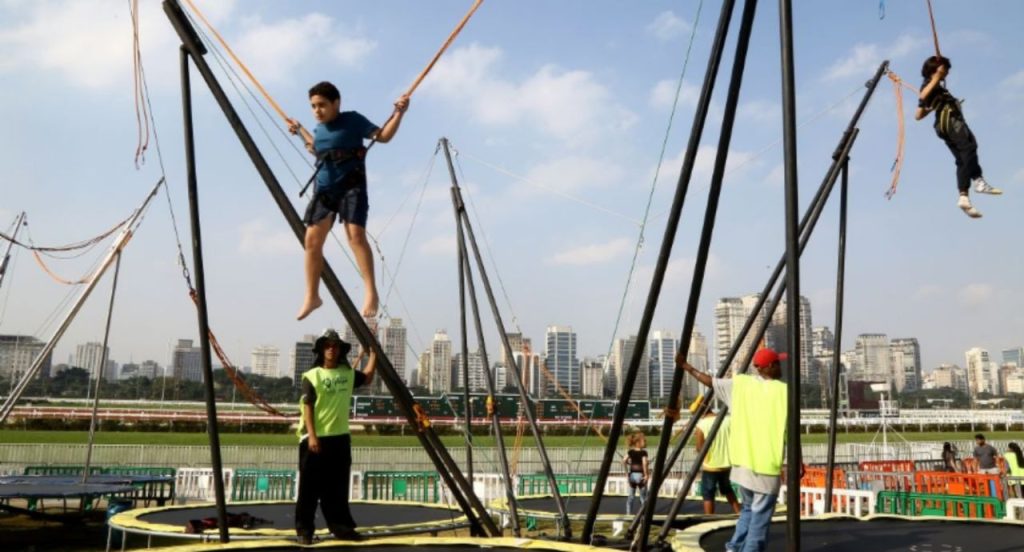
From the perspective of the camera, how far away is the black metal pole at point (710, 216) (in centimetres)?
374

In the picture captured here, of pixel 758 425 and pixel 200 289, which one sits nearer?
pixel 758 425

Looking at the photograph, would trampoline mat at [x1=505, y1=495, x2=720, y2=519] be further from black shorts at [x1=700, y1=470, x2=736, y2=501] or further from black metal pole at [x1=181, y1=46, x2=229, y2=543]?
black metal pole at [x1=181, y1=46, x2=229, y2=543]

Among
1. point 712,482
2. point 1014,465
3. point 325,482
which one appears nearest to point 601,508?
point 712,482

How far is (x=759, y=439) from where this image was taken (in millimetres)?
3682

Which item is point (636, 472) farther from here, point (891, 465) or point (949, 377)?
point (949, 377)

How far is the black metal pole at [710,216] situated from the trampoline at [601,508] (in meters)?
2.74

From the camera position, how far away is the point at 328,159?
364cm

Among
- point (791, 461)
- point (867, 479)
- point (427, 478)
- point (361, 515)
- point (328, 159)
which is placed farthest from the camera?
point (427, 478)

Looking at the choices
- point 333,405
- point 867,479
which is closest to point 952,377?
point 867,479

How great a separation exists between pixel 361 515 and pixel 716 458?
3778 mm

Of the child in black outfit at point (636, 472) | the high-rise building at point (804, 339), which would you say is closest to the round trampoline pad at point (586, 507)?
the child in black outfit at point (636, 472)

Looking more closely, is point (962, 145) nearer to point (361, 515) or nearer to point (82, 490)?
point (361, 515)

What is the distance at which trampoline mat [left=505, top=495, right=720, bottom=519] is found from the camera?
27.4 feet

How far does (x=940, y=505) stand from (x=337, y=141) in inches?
338
